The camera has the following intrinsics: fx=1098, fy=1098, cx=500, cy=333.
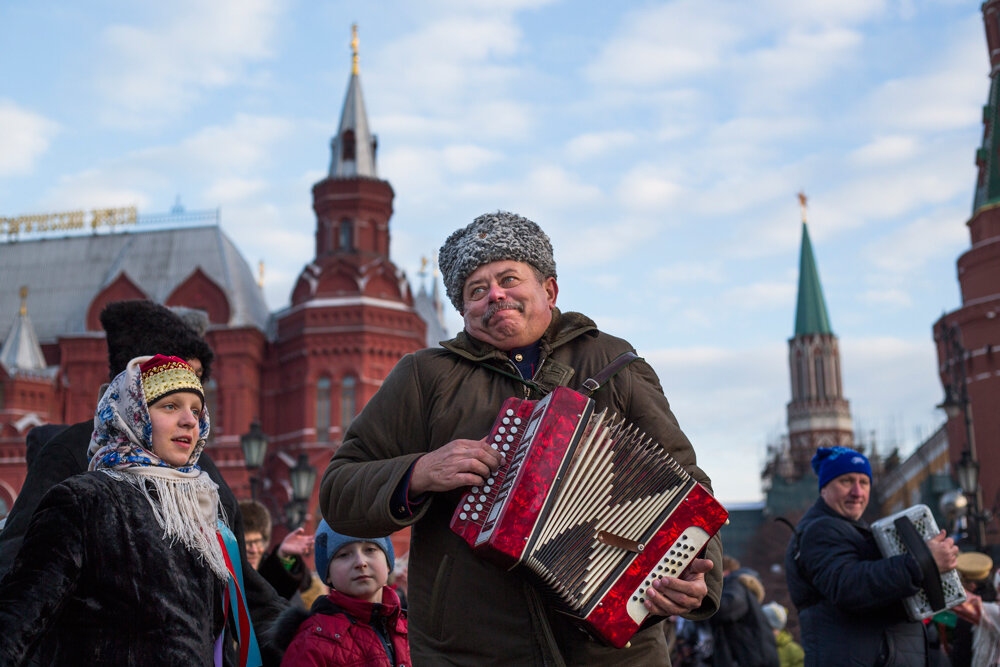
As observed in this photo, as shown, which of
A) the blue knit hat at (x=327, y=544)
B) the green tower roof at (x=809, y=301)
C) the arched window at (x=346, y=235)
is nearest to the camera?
the blue knit hat at (x=327, y=544)

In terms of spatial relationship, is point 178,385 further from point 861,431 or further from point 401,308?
point 861,431

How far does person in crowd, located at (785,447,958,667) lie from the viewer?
466 cm

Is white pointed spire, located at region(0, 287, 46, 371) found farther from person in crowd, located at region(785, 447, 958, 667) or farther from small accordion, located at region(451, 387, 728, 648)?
small accordion, located at region(451, 387, 728, 648)

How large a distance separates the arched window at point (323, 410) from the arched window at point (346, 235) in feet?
15.3

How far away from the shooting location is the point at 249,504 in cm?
615

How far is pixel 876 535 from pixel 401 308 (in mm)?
33256

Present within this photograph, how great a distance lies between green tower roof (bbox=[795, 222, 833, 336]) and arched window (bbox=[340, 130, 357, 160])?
4064cm

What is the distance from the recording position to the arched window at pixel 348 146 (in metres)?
39.0

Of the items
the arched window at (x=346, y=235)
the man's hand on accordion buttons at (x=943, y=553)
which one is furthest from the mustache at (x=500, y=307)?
the arched window at (x=346, y=235)

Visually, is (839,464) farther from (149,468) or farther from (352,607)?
(149,468)

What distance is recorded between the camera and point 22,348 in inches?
1497

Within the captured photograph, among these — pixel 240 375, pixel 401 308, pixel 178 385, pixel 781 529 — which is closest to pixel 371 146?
pixel 401 308

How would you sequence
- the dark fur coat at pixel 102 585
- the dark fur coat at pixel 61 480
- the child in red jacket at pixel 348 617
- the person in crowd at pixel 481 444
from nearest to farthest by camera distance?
the person in crowd at pixel 481 444 → the dark fur coat at pixel 102 585 → the dark fur coat at pixel 61 480 → the child in red jacket at pixel 348 617

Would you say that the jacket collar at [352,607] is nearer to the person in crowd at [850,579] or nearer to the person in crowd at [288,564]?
the person in crowd at [288,564]
